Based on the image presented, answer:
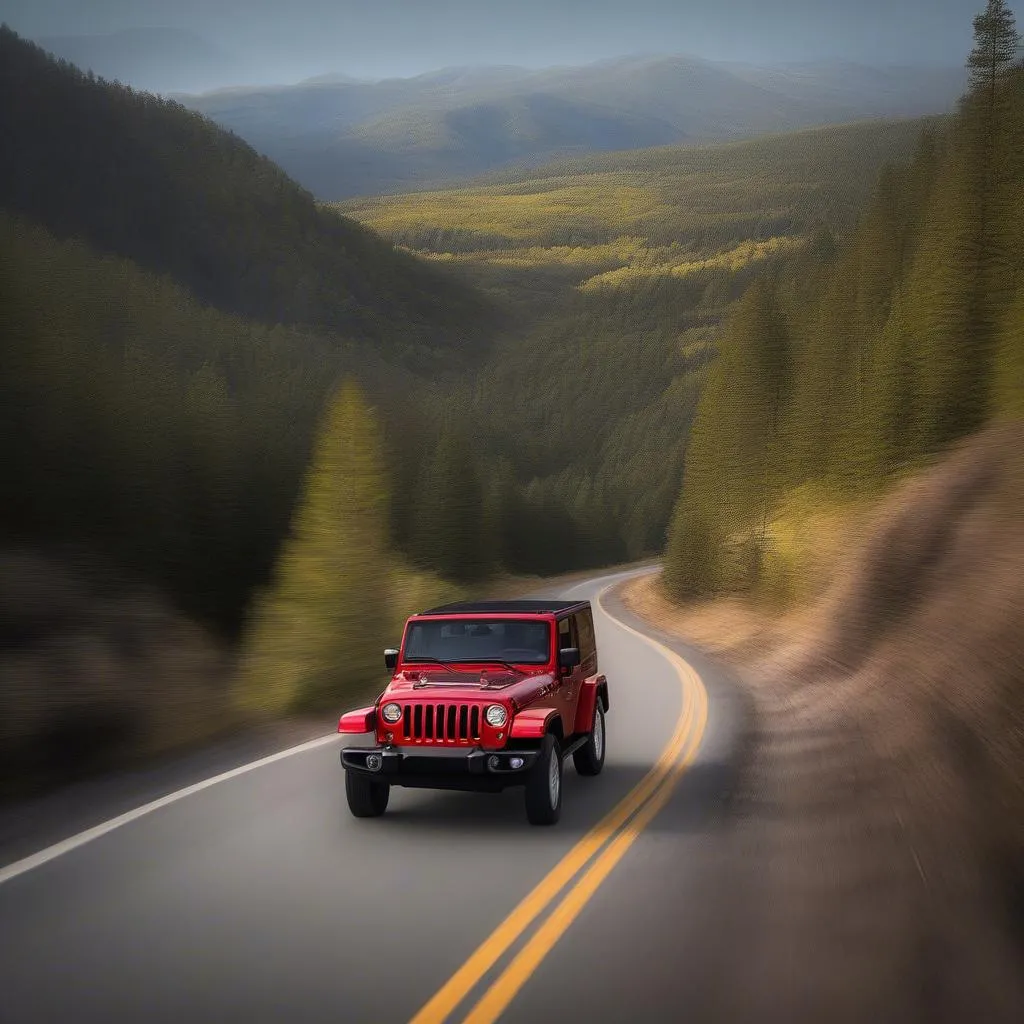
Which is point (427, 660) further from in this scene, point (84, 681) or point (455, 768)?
point (84, 681)

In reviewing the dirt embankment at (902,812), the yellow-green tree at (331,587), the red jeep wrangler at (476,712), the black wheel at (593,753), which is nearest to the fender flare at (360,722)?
the red jeep wrangler at (476,712)

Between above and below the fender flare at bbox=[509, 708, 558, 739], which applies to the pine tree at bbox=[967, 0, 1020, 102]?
above

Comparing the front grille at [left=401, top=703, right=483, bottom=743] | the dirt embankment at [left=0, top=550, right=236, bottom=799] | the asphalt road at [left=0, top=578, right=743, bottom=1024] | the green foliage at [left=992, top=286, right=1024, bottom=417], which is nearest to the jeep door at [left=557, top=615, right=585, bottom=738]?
the asphalt road at [left=0, top=578, right=743, bottom=1024]

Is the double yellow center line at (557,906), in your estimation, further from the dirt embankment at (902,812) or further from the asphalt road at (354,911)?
the dirt embankment at (902,812)

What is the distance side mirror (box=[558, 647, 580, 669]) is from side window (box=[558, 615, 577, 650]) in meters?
0.26

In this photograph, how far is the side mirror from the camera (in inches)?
427

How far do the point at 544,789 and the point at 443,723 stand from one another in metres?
0.97

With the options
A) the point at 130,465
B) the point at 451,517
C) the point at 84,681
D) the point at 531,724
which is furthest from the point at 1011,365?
the point at 451,517

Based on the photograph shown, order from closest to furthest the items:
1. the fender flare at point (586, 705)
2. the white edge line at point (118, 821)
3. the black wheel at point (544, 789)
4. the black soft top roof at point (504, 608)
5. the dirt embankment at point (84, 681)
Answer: the white edge line at point (118, 821) < the black wheel at point (544, 789) < the black soft top roof at point (504, 608) < the fender flare at point (586, 705) < the dirt embankment at point (84, 681)

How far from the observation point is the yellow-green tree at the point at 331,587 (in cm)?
1880

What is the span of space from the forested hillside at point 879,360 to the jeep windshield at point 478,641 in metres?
21.5

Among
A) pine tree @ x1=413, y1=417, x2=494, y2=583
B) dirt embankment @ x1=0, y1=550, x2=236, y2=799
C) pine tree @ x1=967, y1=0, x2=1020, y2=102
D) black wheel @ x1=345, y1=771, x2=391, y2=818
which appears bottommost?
pine tree @ x1=413, y1=417, x2=494, y2=583

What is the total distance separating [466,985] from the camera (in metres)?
5.94

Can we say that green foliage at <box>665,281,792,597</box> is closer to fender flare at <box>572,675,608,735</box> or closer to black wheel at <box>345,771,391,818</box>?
fender flare at <box>572,675,608,735</box>
